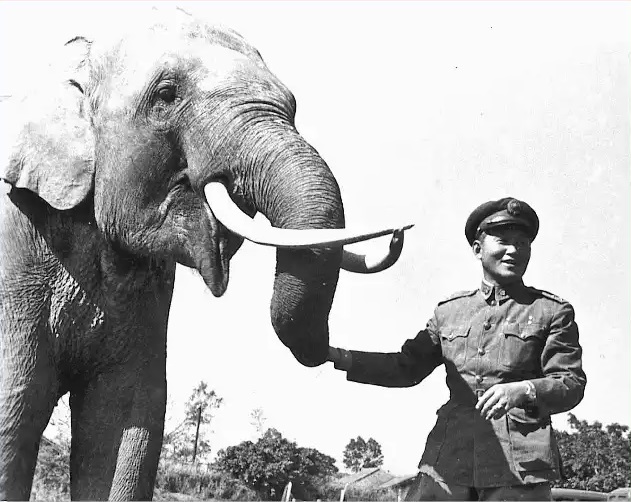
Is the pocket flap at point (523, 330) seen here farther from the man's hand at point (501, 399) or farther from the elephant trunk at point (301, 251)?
the elephant trunk at point (301, 251)

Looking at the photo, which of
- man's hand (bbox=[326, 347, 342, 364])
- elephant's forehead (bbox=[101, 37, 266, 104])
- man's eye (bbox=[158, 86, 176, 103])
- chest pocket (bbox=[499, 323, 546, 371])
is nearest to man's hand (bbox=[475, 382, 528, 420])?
chest pocket (bbox=[499, 323, 546, 371])

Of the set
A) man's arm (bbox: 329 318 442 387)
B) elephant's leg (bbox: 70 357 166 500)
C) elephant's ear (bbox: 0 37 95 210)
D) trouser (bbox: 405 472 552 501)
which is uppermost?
elephant's ear (bbox: 0 37 95 210)

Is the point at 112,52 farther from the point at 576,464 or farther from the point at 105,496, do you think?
the point at 576,464

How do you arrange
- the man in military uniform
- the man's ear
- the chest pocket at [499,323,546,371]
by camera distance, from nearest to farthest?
the man in military uniform
the chest pocket at [499,323,546,371]
the man's ear

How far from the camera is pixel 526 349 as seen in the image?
4207mm

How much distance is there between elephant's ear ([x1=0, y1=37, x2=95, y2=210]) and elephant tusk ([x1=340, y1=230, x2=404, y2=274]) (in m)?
1.09

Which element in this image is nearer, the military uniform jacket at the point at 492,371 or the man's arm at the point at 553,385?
the man's arm at the point at 553,385

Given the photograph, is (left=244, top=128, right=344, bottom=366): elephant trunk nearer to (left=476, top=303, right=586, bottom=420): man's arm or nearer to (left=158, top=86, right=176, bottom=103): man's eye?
(left=158, top=86, right=176, bottom=103): man's eye

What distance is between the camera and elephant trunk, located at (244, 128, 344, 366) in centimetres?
394

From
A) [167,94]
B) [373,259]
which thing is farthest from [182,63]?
[373,259]

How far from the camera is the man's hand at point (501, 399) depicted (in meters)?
3.79

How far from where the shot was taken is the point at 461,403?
434cm

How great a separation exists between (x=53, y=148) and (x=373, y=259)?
4.57ft

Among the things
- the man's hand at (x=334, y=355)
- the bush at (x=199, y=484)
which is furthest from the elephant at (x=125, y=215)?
the bush at (x=199, y=484)
